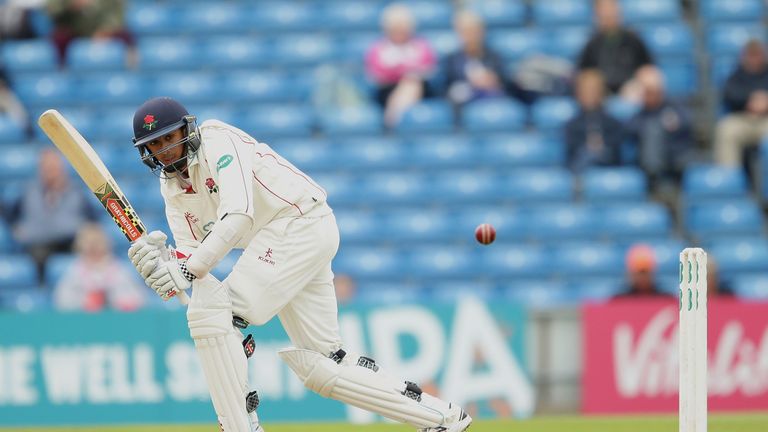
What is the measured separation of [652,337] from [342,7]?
5187mm

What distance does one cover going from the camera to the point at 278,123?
1201cm

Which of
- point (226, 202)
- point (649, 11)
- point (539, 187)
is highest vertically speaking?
point (649, 11)

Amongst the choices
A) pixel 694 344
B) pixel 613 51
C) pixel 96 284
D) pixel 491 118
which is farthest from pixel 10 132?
pixel 694 344

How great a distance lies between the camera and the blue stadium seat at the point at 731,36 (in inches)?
491

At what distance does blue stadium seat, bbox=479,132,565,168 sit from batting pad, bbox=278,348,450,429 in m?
5.65

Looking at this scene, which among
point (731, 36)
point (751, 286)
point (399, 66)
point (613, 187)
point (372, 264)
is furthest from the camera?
point (731, 36)

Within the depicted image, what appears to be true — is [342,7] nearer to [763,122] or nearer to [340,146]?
[340,146]

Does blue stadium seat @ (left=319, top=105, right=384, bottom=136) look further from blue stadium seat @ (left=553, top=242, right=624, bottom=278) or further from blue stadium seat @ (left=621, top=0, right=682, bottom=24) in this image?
blue stadium seat @ (left=621, top=0, right=682, bottom=24)

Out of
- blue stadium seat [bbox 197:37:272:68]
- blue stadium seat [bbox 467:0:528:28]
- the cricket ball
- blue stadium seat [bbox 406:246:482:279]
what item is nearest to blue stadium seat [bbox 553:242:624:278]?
blue stadium seat [bbox 406:246:482:279]

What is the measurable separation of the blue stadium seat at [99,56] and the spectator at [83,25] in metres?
0.09

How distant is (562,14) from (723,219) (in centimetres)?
284

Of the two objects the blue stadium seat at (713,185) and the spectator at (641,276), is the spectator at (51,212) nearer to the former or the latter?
the spectator at (641,276)

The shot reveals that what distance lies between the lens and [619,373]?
9.60 m

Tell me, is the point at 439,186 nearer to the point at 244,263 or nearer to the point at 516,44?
the point at 516,44
